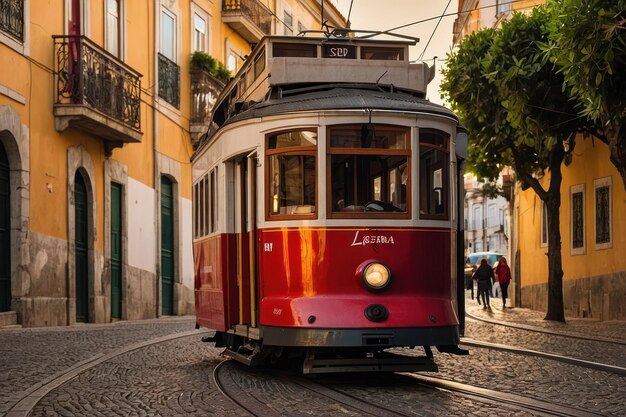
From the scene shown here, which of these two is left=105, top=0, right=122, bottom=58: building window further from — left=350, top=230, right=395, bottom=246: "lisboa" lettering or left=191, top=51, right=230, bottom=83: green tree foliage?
left=350, top=230, right=395, bottom=246: "lisboa" lettering

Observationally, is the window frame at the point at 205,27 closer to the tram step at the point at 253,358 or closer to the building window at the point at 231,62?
the building window at the point at 231,62

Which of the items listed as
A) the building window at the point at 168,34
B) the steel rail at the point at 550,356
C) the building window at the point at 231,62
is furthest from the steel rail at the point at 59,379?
the building window at the point at 231,62

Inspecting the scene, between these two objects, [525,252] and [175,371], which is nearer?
[175,371]

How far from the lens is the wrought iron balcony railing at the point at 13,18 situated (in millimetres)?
19500

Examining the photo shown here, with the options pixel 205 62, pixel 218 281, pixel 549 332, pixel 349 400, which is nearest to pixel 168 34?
pixel 205 62

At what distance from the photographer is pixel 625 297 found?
2388cm

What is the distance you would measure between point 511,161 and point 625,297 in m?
4.34

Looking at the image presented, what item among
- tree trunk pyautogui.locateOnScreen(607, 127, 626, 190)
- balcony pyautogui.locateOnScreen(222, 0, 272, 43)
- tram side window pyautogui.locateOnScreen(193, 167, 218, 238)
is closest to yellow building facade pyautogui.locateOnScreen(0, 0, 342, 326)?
balcony pyautogui.locateOnScreen(222, 0, 272, 43)

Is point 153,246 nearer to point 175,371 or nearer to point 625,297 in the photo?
point 625,297

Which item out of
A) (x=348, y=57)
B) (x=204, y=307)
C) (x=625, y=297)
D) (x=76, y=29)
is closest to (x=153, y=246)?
(x=76, y=29)

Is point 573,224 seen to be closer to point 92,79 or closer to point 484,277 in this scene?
point 484,277

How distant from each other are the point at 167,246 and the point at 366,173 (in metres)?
20.2

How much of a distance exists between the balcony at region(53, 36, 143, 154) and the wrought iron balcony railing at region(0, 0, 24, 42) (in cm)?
153

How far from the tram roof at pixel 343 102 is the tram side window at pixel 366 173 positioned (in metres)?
0.22
